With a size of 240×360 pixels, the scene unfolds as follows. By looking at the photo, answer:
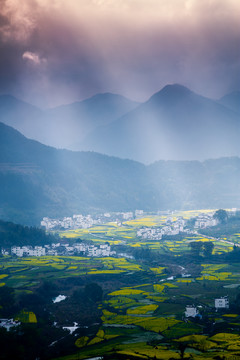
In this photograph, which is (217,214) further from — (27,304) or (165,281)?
(27,304)

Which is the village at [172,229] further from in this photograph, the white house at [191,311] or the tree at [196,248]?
the white house at [191,311]

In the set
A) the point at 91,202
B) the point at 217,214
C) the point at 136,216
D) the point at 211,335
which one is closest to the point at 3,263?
the point at 211,335

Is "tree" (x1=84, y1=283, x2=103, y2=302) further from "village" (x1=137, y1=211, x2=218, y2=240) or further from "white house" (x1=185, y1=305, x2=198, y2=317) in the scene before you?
"village" (x1=137, y1=211, x2=218, y2=240)

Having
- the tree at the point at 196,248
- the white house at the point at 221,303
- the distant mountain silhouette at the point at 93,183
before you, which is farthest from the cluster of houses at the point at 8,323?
the distant mountain silhouette at the point at 93,183

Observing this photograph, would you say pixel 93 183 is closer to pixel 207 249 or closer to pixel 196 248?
pixel 196 248

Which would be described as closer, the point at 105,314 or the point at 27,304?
the point at 105,314

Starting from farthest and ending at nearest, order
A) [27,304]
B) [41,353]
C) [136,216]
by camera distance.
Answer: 1. [136,216]
2. [27,304]
3. [41,353]
